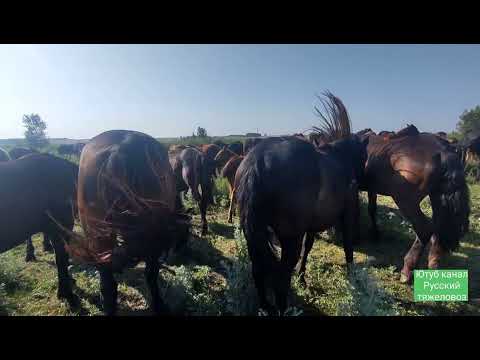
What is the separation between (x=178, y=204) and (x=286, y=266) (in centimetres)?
150

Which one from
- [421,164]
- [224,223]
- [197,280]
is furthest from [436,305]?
[224,223]

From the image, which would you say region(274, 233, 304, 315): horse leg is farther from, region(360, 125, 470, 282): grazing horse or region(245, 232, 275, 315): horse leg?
region(360, 125, 470, 282): grazing horse

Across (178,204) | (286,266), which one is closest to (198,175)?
(178,204)

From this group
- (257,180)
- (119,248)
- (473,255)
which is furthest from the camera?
(473,255)

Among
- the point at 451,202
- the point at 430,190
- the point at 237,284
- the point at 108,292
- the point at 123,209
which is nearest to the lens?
the point at 123,209

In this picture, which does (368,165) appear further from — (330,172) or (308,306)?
(308,306)

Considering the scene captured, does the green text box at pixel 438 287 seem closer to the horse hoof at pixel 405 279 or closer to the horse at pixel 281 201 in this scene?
the horse hoof at pixel 405 279

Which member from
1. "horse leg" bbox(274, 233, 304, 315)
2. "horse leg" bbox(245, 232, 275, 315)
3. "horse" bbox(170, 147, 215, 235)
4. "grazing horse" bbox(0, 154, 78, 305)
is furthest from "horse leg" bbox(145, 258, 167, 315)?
"horse" bbox(170, 147, 215, 235)

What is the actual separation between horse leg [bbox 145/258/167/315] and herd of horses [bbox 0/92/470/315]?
0.5 inches

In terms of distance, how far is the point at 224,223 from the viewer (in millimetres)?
7098

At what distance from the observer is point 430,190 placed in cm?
406

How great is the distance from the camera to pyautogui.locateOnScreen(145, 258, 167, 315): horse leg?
112 inches

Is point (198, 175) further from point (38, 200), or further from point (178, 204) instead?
point (38, 200)
